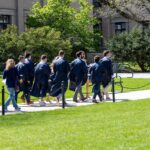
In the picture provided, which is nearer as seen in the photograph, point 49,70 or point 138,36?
point 49,70

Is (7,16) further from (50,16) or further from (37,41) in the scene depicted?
(37,41)

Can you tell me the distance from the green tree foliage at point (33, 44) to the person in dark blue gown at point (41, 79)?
24.8m

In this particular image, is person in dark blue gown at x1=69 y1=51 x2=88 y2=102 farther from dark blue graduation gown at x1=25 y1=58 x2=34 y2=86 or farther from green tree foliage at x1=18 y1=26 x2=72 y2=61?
green tree foliage at x1=18 y1=26 x2=72 y2=61

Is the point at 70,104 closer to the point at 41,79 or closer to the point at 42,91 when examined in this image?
the point at 42,91

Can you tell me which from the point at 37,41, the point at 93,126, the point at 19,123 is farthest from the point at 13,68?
the point at 37,41

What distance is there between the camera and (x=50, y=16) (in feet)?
164

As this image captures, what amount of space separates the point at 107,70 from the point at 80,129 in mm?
8859

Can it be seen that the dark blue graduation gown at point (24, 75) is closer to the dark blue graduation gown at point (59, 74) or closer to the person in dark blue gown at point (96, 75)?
the dark blue graduation gown at point (59, 74)

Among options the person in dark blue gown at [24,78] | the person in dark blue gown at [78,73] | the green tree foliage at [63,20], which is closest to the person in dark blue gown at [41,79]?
the person in dark blue gown at [24,78]

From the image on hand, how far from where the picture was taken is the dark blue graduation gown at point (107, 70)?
68.7ft

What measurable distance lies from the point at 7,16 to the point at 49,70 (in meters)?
38.3

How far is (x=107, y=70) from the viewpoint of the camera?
21031 millimetres

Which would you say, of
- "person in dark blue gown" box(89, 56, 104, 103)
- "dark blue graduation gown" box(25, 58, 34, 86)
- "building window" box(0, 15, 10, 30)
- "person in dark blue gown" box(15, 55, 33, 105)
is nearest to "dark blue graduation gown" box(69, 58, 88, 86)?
"person in dark blue gown" box(89, 56, 104, 103)

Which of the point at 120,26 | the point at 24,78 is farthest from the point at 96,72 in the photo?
the point at 120,26
